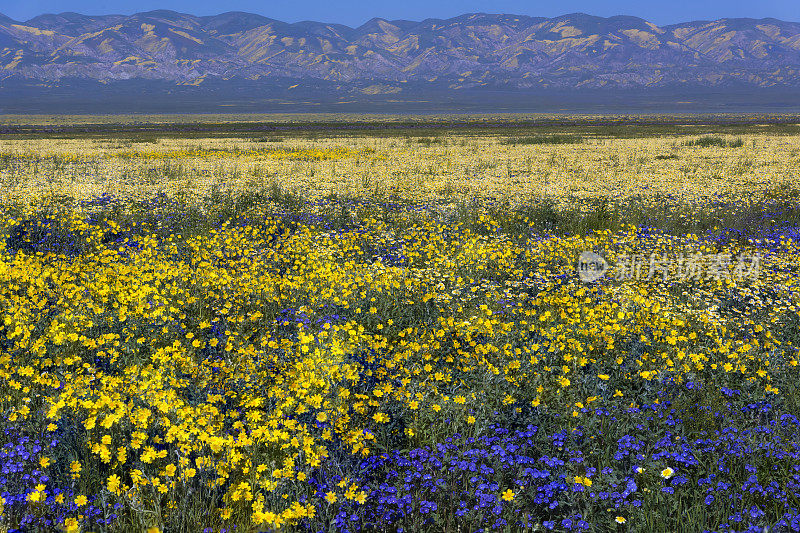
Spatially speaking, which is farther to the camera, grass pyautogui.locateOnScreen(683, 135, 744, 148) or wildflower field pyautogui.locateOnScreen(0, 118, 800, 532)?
grass pyautogui.locateOnScreen(683, 135, 744, 148)

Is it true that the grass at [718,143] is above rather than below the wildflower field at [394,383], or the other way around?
above

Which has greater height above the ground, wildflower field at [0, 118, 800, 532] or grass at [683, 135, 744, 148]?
grass at [683, 135, 744, 148]

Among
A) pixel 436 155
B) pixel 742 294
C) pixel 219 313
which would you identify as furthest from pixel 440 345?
pixel 436 155

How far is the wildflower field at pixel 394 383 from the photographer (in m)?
3.69

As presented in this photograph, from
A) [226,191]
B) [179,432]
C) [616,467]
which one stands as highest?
[226,191]

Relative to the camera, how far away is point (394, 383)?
17.5 feet

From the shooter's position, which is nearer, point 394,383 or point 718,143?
point 394,383

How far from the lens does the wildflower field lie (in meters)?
3.69

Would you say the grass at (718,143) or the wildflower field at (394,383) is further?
the grass at (718,143)

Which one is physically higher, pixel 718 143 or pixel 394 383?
pixel 718 143

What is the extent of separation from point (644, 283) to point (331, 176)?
14.3m

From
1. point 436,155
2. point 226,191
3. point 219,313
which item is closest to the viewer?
point 219,313

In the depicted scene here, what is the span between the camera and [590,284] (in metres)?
8.52

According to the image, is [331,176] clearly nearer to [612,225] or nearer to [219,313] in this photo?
[612,225]
